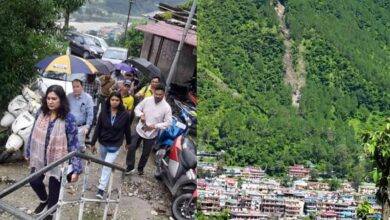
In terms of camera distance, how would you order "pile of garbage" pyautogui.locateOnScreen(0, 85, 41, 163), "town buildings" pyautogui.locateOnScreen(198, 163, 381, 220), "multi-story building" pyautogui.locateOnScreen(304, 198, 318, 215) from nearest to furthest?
1. "pile of garbage" pyautogui.locateOnScreen(0, 85, 41, 163)
2. "town buildings" pyautogui.locateOnScreen(198, 163, 381, 220)
3. "multi-story building" pyautogui.locateOnScreen(304, 198, 318, 215)

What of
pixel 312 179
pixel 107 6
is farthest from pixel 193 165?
pixel 107 6

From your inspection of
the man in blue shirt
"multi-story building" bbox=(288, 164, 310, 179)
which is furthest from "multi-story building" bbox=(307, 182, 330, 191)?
the man in blue shirt

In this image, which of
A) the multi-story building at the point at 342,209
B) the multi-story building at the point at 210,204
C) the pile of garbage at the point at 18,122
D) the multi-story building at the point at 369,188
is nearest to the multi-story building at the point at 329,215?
the multi-story building at the point at 342,209

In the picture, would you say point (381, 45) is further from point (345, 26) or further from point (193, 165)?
point (193, 165)

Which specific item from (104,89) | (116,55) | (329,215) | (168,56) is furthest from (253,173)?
(104,89)

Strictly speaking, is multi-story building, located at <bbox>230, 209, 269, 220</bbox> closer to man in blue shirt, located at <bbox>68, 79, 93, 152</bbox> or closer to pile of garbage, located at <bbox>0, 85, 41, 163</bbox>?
pile of garbage, located at <bbox>0, 85, 41, 163</bbox>

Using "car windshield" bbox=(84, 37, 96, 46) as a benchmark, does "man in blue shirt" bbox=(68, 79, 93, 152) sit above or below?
above
